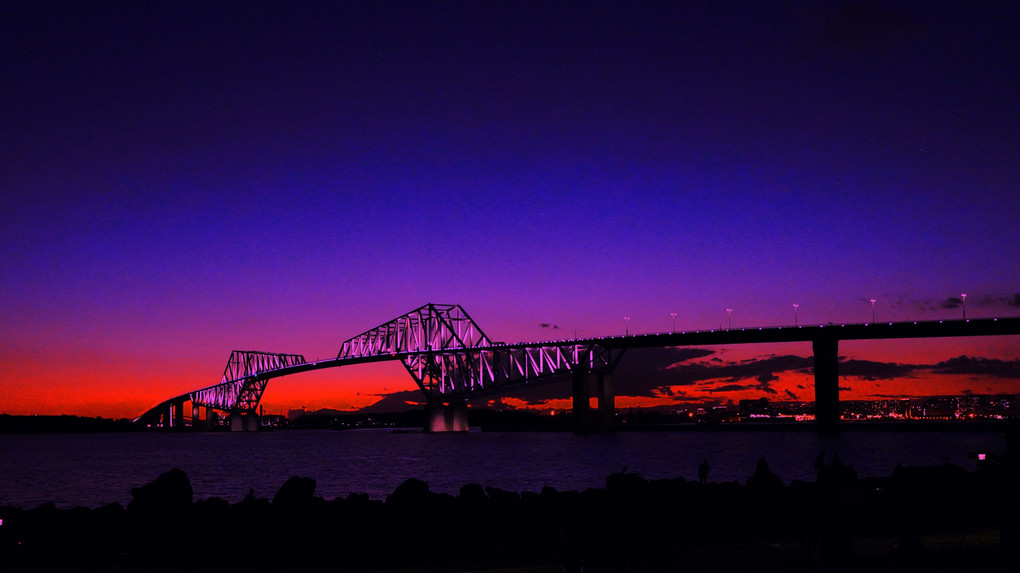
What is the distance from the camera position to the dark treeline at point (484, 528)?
1225 centimetres

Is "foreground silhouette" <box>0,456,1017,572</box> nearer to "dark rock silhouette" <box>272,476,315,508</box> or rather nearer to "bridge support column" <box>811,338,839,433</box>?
"dark rock silhouette" <box>272,476,315,508</box>

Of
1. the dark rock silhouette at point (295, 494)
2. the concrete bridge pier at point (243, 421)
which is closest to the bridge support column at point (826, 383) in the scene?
the dark rock silhouette at point (295, 494)

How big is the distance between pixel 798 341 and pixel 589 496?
8088 centimetres

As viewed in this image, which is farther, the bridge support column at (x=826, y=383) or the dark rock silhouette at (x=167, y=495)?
the bridge support column at (x=826, y=383)

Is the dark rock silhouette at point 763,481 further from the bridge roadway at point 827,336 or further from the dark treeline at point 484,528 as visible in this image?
the bridge roadway at point 827,336

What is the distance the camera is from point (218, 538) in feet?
48.0

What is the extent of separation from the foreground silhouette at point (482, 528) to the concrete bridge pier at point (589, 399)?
280 feet

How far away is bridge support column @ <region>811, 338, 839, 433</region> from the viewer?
9100 cm

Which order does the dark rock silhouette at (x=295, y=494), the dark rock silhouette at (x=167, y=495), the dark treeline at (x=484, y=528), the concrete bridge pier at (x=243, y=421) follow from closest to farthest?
the dark treeline at (x=484, y=528) < the dark rock silhouette at (x=167, y=495) < the dark rock silhouette at (x=295, y=494) < the concrete bridge pier at (x=243, y=421)

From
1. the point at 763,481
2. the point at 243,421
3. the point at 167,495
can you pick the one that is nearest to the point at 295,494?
the point at 167,495

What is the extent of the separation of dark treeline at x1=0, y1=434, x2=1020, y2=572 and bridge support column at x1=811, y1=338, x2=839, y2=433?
241 feet

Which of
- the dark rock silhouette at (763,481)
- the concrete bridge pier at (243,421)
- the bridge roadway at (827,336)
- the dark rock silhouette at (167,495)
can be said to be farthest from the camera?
the concrete bridge pier at (243,421)

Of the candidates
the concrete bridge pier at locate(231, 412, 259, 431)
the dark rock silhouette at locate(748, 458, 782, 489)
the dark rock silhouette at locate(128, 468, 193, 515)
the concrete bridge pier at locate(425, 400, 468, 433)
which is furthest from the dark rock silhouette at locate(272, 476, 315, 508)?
the concrete bridge pier at locate(231, 412, 259, 431)

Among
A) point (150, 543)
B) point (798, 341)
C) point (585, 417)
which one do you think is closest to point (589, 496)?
point (150, 543)
